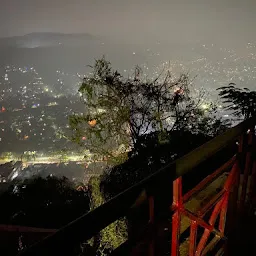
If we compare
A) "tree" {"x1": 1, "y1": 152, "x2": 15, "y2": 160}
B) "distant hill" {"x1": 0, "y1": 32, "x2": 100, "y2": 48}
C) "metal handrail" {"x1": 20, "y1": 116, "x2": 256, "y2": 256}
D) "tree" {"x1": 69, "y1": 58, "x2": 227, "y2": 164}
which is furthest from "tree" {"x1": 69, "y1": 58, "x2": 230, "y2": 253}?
"distant hill" {"x1": 0, "y1": 32, "x2": 100, "y2": 48}

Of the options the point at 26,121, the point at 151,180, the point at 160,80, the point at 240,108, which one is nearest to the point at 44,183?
the point at 160,80

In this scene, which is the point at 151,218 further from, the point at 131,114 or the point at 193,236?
the point at 131,114

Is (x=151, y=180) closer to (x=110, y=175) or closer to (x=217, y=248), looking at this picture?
(x=217, y=248)

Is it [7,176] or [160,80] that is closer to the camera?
[160,80]

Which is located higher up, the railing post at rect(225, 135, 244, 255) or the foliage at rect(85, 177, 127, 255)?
the railing post at rect(225, 135, 244, 255)

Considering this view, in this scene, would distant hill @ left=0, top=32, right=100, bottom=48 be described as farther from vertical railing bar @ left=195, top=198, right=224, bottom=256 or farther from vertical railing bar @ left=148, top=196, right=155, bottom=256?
vertical railing bar @ left=148, top=196, right=155, bottom=256

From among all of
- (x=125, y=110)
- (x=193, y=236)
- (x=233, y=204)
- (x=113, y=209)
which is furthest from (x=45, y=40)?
(x=113, y=209)
